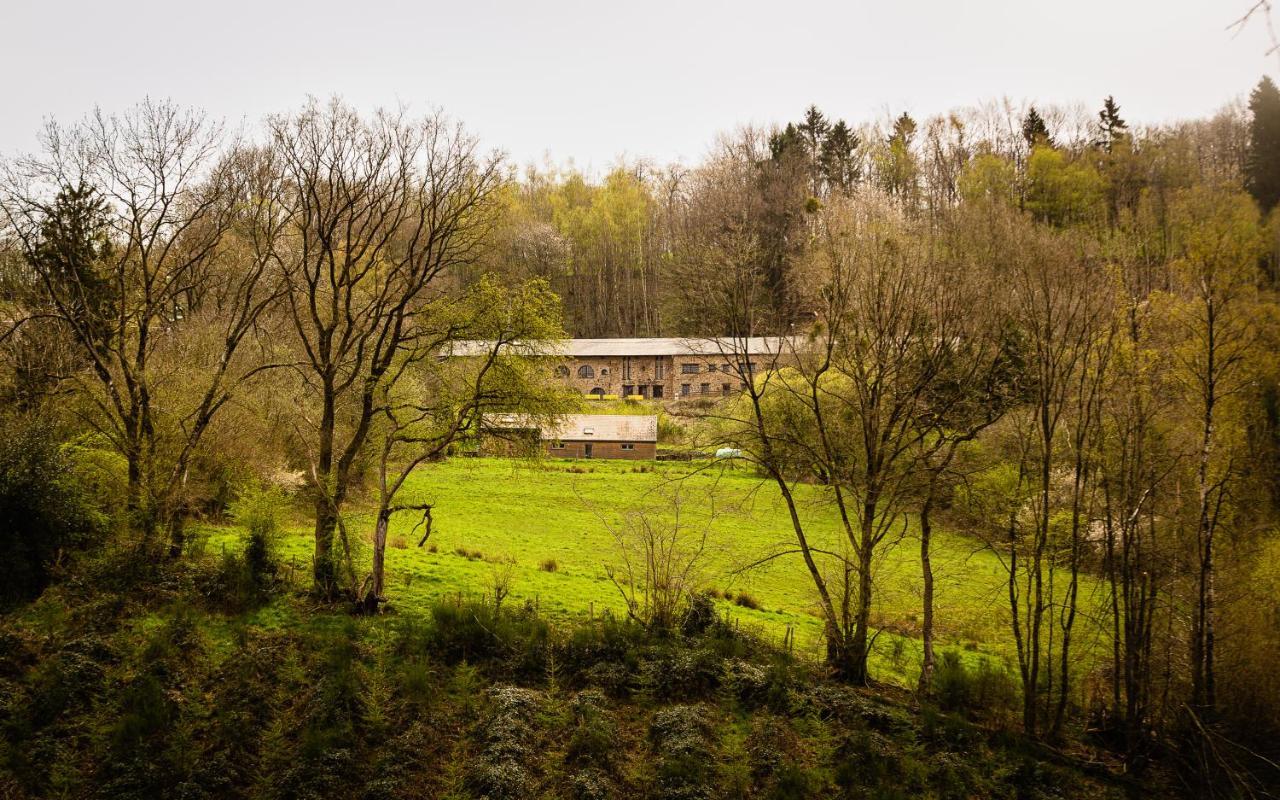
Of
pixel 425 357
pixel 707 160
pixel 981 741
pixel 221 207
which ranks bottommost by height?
A: pixel 981 741

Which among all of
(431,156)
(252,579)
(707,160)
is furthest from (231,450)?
(707,160)

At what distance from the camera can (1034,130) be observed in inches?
2403

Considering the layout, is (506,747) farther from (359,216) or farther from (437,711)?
(359,216)

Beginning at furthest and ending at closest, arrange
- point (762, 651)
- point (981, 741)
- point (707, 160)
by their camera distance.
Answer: point (707, 160) → point (762, 651) → point (981, 741)

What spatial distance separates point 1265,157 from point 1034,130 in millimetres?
19275

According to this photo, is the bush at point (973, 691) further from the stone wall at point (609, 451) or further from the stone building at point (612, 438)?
the stone building at point (612, 438)

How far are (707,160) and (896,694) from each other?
6694 centimetres

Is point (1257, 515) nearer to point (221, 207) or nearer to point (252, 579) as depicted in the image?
point (252, 579)

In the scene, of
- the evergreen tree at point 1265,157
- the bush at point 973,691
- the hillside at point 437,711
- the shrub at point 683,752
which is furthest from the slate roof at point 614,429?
the evergreen tree at point 1265,157

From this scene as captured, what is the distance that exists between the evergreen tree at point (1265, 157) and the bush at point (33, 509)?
5489 centimetres

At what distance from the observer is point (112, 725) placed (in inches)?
396

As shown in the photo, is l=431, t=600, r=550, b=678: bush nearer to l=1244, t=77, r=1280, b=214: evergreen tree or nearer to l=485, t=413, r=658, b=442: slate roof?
l=485, t=413, r=658, b=442: slate roof

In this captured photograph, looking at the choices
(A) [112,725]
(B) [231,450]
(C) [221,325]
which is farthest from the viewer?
(C) [221,325]

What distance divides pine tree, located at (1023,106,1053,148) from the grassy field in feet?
137
